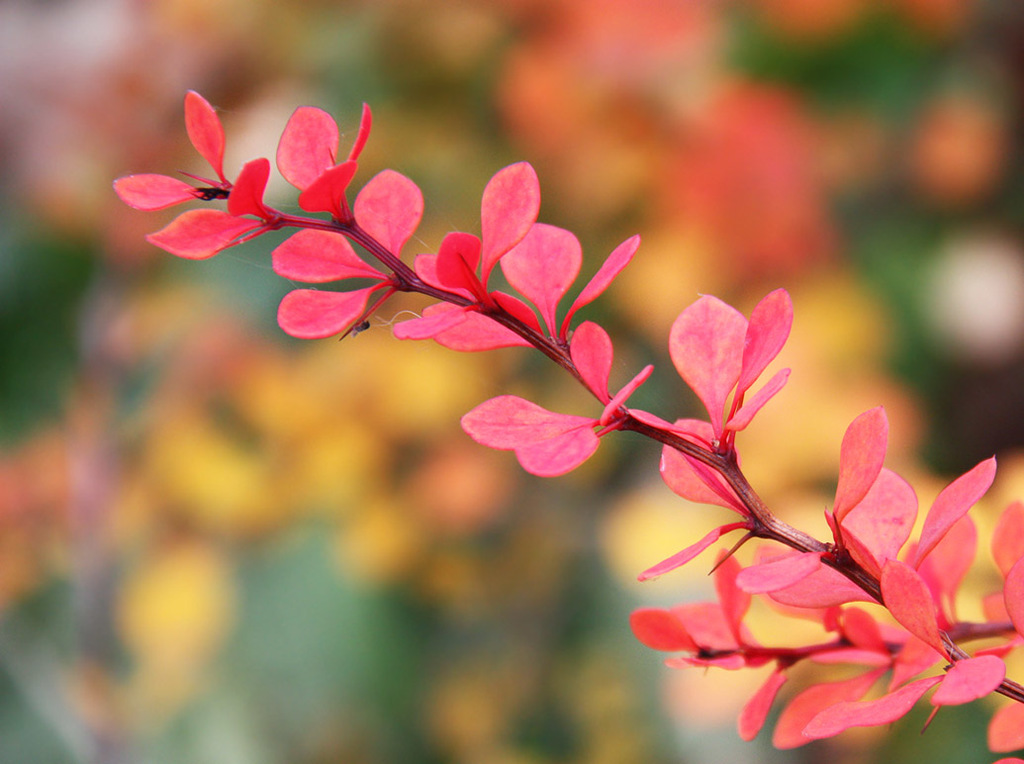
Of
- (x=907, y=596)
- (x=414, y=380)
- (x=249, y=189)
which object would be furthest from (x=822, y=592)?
(x=414, y=380)

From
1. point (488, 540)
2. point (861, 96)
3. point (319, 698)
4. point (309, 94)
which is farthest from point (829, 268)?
point (319, 698)

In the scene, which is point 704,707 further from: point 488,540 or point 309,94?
point 309,94

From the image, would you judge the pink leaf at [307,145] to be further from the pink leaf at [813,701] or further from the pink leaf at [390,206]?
the pink leaf at [813,701]

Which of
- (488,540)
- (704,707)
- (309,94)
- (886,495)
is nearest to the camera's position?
(886,495)

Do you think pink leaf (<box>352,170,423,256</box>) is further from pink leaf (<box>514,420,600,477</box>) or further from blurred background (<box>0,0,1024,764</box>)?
blurred background (<box>0,0,1024,764</box>)

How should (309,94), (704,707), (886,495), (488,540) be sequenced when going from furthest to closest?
1. (488,540)
2. (309,94)
3. (704,707)
4. (886,495)

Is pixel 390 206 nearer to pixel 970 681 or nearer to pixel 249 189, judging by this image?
pixel 249 189

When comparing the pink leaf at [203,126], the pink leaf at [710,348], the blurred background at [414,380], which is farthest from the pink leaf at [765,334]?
the blurred background at [414,380]
